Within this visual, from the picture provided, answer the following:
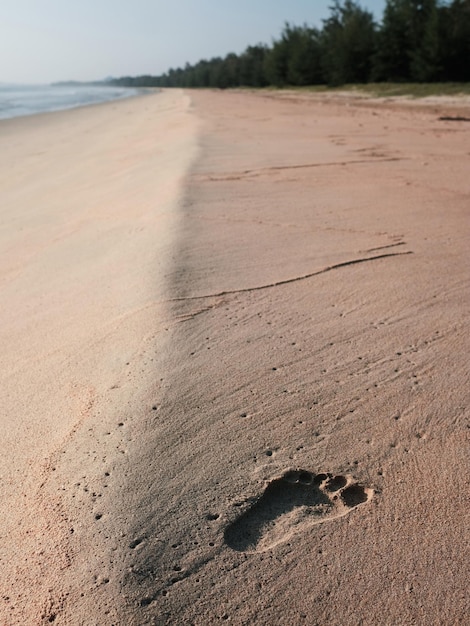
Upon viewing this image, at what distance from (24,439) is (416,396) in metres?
1.18

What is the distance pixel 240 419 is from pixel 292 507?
330 millimetres

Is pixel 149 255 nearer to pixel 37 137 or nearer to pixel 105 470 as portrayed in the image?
pixel 105 470

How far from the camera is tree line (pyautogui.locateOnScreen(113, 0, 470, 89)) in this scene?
24281 millimetres

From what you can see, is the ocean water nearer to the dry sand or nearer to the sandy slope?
the sandy slope

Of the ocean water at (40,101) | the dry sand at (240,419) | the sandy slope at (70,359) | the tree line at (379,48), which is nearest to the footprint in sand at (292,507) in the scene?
the dry sand at (240,419)

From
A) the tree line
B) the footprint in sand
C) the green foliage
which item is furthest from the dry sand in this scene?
the green foliage

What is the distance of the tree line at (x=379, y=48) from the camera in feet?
79.7

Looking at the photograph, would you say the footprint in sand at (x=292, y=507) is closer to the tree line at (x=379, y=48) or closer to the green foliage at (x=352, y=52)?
the tree line at (x=379, y=48)

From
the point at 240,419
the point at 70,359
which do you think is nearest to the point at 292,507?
the point at 240,419

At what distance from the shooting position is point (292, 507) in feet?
4.67

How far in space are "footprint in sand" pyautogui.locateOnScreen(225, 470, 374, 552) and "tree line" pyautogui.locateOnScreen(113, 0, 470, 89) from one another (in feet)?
87.1

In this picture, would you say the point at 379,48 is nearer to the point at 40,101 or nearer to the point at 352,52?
the point at 352,52

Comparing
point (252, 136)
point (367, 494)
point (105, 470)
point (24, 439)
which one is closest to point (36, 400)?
point (24, 439)

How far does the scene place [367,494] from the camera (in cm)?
142
